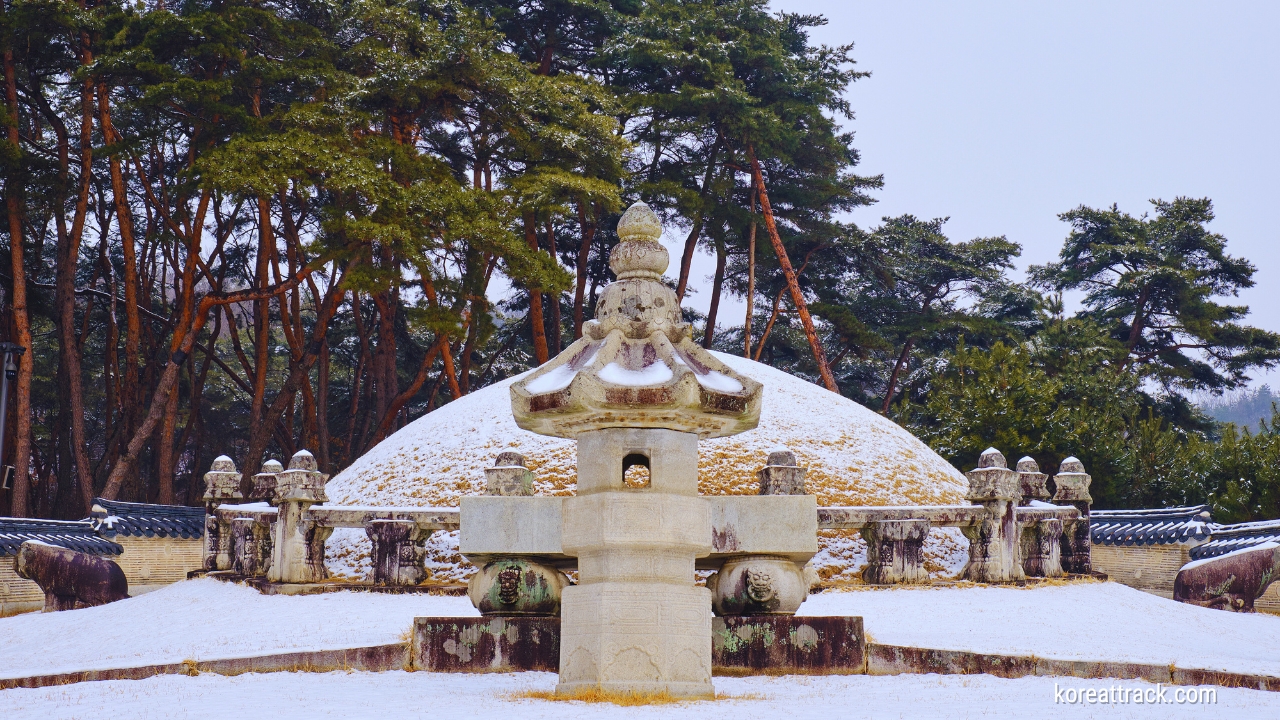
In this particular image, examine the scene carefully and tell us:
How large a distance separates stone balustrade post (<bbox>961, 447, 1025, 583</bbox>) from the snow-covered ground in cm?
47

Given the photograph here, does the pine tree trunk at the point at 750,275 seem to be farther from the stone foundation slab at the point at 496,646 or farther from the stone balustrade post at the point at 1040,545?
the stone foundation slab at the point at 496,646

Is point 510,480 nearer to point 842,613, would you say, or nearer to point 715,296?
point 842,613

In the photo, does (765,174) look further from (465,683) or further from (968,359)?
(465,683)

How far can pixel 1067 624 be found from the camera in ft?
42.9

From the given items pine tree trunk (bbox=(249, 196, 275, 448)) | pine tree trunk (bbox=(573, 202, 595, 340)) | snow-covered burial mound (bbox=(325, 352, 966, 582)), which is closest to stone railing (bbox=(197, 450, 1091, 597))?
snow-covered burial mound (bbox=(325, 352, 966, 582))

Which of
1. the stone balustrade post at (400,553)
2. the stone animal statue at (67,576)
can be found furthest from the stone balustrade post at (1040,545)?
the stone animal statue at (67,576)

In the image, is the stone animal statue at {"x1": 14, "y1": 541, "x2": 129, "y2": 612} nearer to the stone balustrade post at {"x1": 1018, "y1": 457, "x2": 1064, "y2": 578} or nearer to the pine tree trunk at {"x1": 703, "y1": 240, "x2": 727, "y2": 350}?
the stone balustrade post at {"x1": 1018, "y1": 457, "x2": 1064, "y2": 578}

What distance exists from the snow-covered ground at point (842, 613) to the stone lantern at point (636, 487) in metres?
2.88

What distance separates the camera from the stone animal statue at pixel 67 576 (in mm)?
16766

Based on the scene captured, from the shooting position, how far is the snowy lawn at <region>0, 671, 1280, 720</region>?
7.09 meters

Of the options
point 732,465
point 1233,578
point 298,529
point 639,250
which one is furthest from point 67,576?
point 1233,578

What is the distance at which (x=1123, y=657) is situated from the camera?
9945mm

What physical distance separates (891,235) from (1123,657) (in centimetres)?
2662

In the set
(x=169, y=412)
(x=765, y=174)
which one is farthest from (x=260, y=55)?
(x=765, y=174)
